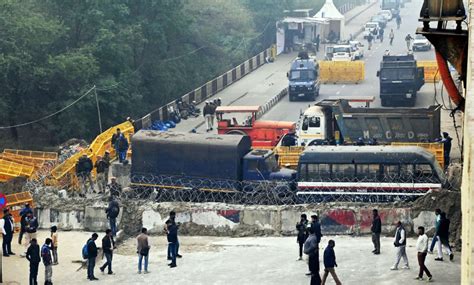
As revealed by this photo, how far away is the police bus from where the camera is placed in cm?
3581

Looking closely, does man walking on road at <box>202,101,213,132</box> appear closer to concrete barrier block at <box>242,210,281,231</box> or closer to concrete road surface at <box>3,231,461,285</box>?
concrete barrier block at <box>242,210,281,231</box>

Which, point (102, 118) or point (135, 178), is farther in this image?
point (102, 118)

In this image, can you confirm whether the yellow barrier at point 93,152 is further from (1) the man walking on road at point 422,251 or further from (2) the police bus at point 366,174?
(1) the man walking on road at point 422,251

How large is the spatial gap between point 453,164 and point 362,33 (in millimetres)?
60670


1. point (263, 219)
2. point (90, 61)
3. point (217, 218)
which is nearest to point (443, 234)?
point (263, 219)

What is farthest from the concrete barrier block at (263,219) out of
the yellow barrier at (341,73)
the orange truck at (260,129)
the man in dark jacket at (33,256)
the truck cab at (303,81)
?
the yellow barrier at (341,73)

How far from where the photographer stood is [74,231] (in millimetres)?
35812

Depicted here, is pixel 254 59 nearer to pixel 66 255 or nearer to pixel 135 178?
pixel 135 178

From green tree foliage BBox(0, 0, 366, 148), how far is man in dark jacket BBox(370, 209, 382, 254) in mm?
25893

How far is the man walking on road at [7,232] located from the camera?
32.0 metres

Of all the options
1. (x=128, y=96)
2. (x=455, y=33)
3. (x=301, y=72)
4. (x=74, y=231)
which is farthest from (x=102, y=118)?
(x=455, y=33)

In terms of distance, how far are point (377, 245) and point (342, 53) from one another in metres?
44.1

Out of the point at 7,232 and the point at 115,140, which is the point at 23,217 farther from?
the point at 115,140

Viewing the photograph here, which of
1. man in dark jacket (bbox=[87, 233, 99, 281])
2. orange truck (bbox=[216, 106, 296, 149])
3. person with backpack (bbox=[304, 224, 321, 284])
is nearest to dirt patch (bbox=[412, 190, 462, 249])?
person with backpack (bbox=[304, 224, 321, 284])
